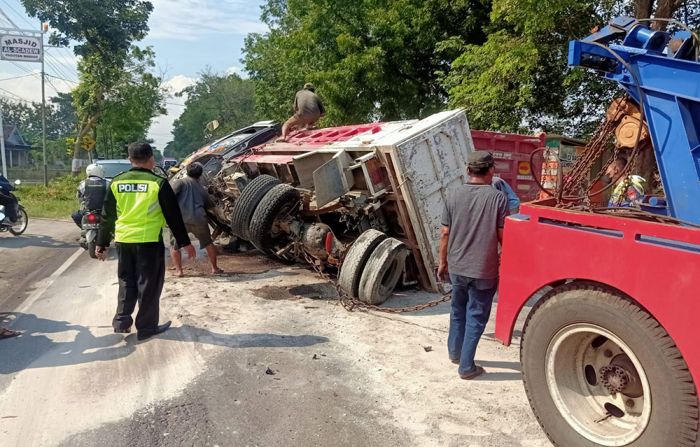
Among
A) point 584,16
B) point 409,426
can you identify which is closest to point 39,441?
point 409,426

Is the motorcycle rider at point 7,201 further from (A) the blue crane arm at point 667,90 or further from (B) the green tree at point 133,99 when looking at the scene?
(B) the green tree at point 133,99

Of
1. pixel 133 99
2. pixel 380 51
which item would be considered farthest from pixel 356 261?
pixel 133 99

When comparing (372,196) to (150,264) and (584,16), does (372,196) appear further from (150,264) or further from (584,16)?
(584,16)

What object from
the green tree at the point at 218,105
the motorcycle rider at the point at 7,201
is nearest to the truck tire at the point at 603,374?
the motorcycle rider at the point at 7,201

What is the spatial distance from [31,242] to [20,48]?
15.2 metres

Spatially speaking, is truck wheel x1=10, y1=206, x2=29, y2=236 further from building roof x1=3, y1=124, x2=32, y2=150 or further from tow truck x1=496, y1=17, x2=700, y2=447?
building roof x1=3, y1=124, x2=32, y2=150

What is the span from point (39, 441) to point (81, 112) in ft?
102

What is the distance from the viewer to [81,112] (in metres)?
30.5

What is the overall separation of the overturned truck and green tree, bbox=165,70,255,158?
42.5 metres

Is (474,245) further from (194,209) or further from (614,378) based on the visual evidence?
(194,209)

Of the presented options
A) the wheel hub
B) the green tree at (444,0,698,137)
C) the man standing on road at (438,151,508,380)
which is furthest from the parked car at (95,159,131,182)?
the wheel hub

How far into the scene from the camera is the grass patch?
16797mm

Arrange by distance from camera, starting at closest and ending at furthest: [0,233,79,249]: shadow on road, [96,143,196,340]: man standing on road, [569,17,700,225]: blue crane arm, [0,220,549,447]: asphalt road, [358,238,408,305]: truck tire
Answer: [569,17,700,225]: blue crane arm < [0,220,549,447]: asphalt road < [96,143,196,340]: man standing on road < [358,238,408,305]: truck tire < [0,233,79,249]: shadow on road

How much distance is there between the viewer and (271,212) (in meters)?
6.90
